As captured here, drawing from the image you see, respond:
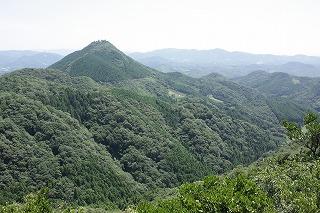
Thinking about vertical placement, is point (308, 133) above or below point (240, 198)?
below

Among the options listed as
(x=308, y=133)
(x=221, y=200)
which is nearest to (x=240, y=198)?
(x=221, y=200)

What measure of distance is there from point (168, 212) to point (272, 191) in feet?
90.1

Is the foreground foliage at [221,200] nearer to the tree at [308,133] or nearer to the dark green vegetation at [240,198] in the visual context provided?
the dark green vegetation at [240,198]

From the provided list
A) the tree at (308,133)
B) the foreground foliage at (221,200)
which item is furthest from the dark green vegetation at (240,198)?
the tree at (308,133)

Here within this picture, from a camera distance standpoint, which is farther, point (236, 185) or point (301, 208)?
point (236, 185)

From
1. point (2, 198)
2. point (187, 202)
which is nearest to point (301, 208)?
point (187, 202)

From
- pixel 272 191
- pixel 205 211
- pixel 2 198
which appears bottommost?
pixel 2 198

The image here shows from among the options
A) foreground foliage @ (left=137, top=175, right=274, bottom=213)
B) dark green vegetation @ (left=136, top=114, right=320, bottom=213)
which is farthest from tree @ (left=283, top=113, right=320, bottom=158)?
foreground foliage @ (left=137, top=175, right=274, bottom=213)

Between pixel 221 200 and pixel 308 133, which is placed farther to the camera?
pixel 308 133

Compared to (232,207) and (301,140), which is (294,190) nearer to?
(232,207)

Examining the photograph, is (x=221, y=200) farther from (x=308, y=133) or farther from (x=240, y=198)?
(x=308, y=133)

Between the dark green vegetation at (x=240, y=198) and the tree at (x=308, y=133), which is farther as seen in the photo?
the tree at (x=308, y=133)

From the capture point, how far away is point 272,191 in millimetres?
75938

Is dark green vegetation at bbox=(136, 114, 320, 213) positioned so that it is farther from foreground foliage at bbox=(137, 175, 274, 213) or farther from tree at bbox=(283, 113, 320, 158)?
tree at bbox=(283, 113, 320, 158)
